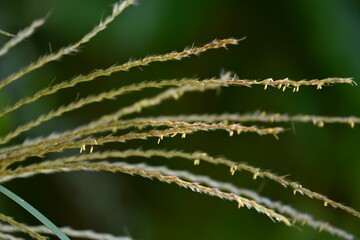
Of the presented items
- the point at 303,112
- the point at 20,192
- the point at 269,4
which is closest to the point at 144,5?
the point at 269,4

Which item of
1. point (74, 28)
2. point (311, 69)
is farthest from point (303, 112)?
point (74, 28)

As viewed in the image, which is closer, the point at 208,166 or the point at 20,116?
the point at 20,116

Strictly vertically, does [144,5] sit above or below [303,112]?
above

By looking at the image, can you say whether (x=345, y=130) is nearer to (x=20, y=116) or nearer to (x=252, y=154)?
(x=252, y=154)

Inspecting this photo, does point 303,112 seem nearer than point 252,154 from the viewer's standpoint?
Yes

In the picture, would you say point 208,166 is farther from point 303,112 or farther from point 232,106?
point 303,112

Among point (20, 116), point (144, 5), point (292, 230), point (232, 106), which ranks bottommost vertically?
point (292, 230)
